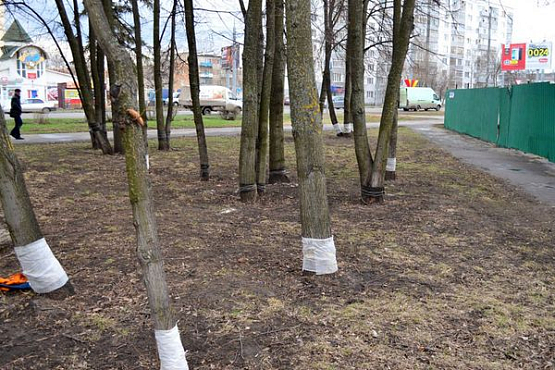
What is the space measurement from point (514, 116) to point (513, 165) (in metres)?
4.00

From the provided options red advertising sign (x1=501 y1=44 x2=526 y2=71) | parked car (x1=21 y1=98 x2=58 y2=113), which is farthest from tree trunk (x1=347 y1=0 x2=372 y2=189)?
red advertising sign (x1=501 y1=44 x2=526 y2=71)

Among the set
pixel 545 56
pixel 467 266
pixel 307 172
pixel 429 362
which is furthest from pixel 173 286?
pixel 545 56

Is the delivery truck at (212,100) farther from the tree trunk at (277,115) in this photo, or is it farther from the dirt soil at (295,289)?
the dirt soil at (295,289)

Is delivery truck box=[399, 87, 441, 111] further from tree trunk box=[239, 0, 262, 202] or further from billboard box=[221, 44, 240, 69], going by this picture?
tree trunk box=[239, 0, 262, 202]

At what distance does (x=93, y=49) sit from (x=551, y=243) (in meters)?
11.5

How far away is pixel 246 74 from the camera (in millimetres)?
7188

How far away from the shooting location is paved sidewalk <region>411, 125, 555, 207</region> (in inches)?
383

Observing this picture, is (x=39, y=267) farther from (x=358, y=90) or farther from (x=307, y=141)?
(x=358, y=90)

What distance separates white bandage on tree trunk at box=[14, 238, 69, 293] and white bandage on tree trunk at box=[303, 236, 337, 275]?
2.02 m

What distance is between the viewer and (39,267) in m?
4.07

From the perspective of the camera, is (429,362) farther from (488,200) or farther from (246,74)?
(488,200)

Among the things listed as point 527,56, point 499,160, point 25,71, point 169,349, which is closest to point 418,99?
point 527,56

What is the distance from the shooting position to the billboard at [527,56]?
37.8 m

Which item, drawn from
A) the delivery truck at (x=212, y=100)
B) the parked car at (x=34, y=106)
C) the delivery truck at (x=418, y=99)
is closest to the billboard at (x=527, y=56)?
the delivery truck at (x=418, y=99)
